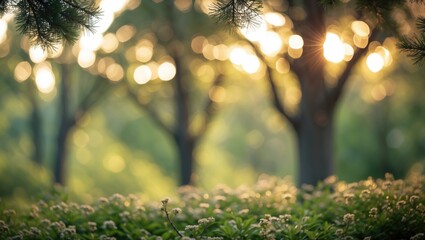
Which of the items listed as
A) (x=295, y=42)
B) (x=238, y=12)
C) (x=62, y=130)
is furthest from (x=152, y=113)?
(x=238, y=12)

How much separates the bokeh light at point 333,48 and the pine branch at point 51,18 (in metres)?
5.68

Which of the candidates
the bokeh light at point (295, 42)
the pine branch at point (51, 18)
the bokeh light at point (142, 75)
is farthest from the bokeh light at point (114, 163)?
the pine branch at point (51, 18)

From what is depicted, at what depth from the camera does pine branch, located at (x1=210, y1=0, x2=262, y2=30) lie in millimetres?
4934

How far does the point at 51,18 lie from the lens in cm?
498

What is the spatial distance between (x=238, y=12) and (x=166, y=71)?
986cm

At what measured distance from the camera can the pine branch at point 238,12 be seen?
16.2 feet

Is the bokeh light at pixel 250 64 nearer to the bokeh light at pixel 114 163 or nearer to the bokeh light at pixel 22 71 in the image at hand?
the bokeh light at pixel 22 71

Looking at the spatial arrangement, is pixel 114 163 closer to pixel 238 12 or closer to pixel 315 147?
pixel 315 147

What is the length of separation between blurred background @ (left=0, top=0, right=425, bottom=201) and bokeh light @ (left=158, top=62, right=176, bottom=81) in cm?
4

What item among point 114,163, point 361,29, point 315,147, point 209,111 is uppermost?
point 114,163

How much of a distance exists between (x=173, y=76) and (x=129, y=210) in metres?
8.65

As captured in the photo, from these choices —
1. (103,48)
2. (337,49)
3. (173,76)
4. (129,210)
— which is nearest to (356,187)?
(129,210)

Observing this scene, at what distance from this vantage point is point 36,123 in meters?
20.5

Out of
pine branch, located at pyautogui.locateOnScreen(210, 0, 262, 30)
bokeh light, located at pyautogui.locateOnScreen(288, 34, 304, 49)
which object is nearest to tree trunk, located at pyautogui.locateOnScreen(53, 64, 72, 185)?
bokeh light, located at pyautogui.locateOnScreen(288, 34, 304, 49)
